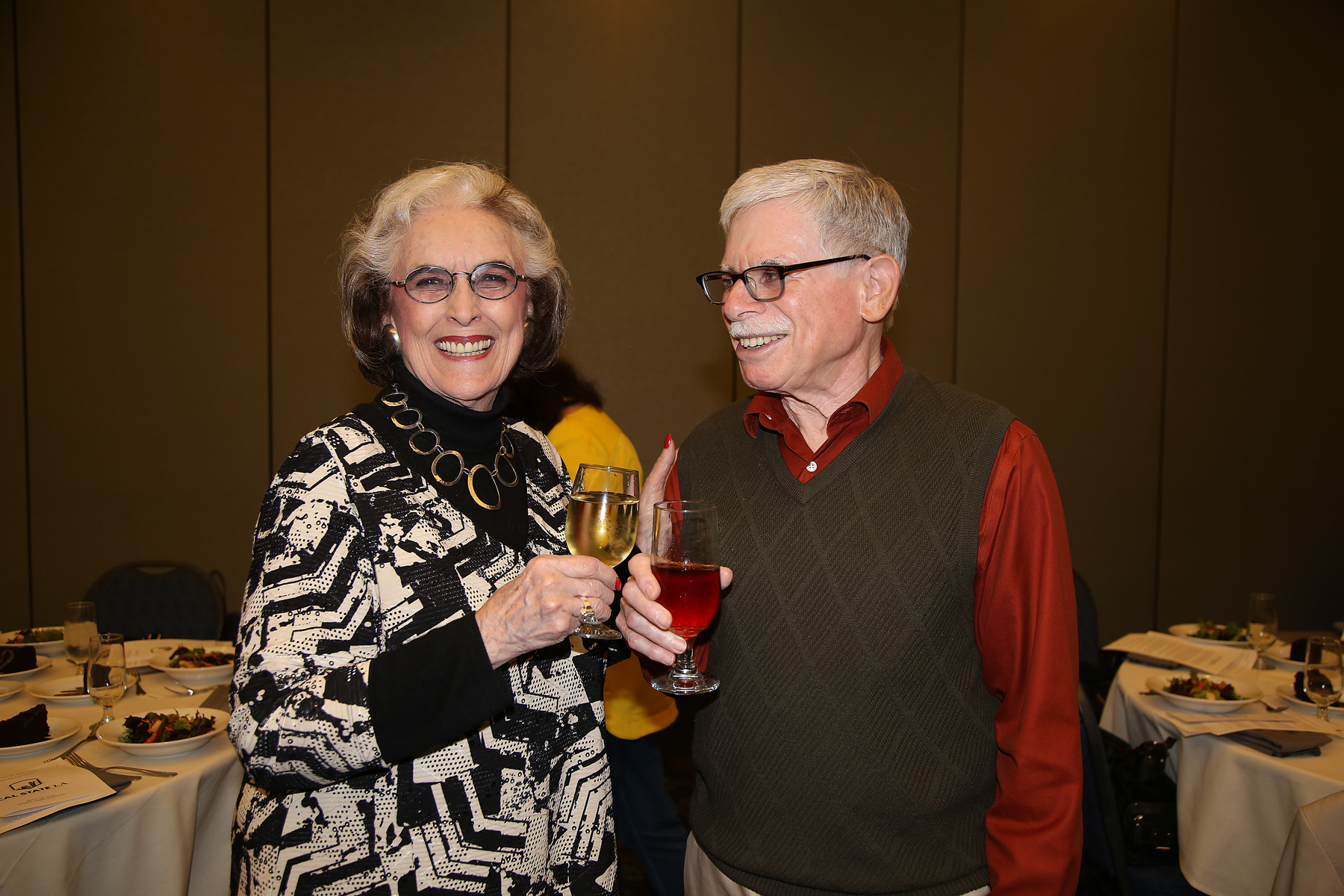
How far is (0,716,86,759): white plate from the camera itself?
1954mm

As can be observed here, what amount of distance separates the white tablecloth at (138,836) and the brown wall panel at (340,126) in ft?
9.46

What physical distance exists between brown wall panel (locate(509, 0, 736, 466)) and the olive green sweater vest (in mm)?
3536

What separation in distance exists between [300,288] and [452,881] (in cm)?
432

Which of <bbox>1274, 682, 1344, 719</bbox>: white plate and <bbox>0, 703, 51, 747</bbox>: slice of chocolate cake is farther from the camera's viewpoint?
<bbox>1274, 682, 1344, 719</bbox>: white plate

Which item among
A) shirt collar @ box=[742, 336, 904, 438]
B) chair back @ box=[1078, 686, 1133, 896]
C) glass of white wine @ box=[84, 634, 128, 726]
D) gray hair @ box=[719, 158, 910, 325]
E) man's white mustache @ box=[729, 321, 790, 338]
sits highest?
gray hair @ box=[719, 158, 910, 325]

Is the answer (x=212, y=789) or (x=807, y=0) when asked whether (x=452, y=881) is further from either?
(x=807, y=0)

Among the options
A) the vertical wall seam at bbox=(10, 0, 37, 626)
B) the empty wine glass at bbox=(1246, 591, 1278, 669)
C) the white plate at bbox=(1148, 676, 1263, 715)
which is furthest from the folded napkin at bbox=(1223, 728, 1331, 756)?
the vertical wall seam at bbox=(10, 0, 37, 626)

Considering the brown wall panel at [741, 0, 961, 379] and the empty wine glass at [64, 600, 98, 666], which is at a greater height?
the brown wall panel at [741, 0, 961, 379]

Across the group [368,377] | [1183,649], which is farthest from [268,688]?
[1183,649]

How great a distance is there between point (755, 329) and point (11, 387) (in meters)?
5.02

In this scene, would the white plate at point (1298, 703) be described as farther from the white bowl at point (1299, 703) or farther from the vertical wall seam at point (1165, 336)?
the vertical wall seam at point (1165, 336)

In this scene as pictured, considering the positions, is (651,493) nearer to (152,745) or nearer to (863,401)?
(863,401)

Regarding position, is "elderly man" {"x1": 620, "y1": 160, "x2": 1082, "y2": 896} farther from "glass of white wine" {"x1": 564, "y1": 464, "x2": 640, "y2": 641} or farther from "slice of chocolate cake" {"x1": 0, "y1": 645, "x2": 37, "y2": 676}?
"slice of chocolate cake" {"x1": 0, "y1": 645, "x2": 37, "y2": 676}

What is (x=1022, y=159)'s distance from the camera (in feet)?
17.2
